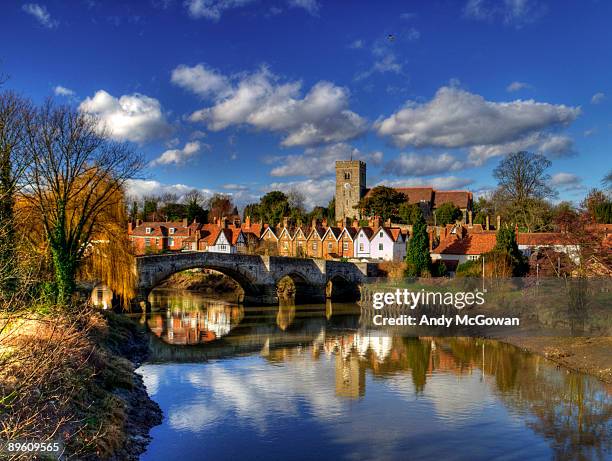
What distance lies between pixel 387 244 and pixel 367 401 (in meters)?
40.3

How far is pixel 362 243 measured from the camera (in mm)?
59250

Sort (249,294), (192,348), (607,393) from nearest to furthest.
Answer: (607,393) < (192,348) < (249,294)

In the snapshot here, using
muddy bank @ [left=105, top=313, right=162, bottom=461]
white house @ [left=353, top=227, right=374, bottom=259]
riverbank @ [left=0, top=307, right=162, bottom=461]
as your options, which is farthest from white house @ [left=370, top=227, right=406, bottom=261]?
riverbank @ [left=0, top=307, right=162, bottom=461]

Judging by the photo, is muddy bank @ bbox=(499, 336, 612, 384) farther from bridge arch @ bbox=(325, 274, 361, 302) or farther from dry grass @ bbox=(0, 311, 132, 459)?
bridge arch @ bbox=(325, 274, 361, 302)

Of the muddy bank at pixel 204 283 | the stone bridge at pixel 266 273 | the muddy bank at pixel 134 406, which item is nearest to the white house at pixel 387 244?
the stone bridge at pixel 266 273

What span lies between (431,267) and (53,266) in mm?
30820

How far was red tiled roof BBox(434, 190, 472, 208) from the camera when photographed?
85.2 m

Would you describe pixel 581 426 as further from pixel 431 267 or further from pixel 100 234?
pixel 431 267

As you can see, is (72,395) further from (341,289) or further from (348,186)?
(348,186)

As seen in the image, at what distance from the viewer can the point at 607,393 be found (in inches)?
728

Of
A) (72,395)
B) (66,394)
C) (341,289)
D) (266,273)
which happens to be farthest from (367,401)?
(341,289)

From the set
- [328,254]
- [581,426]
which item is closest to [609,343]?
[581,426]

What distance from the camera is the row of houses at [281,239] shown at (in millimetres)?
58281

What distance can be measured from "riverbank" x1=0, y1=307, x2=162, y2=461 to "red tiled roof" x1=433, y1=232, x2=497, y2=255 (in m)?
36.6
